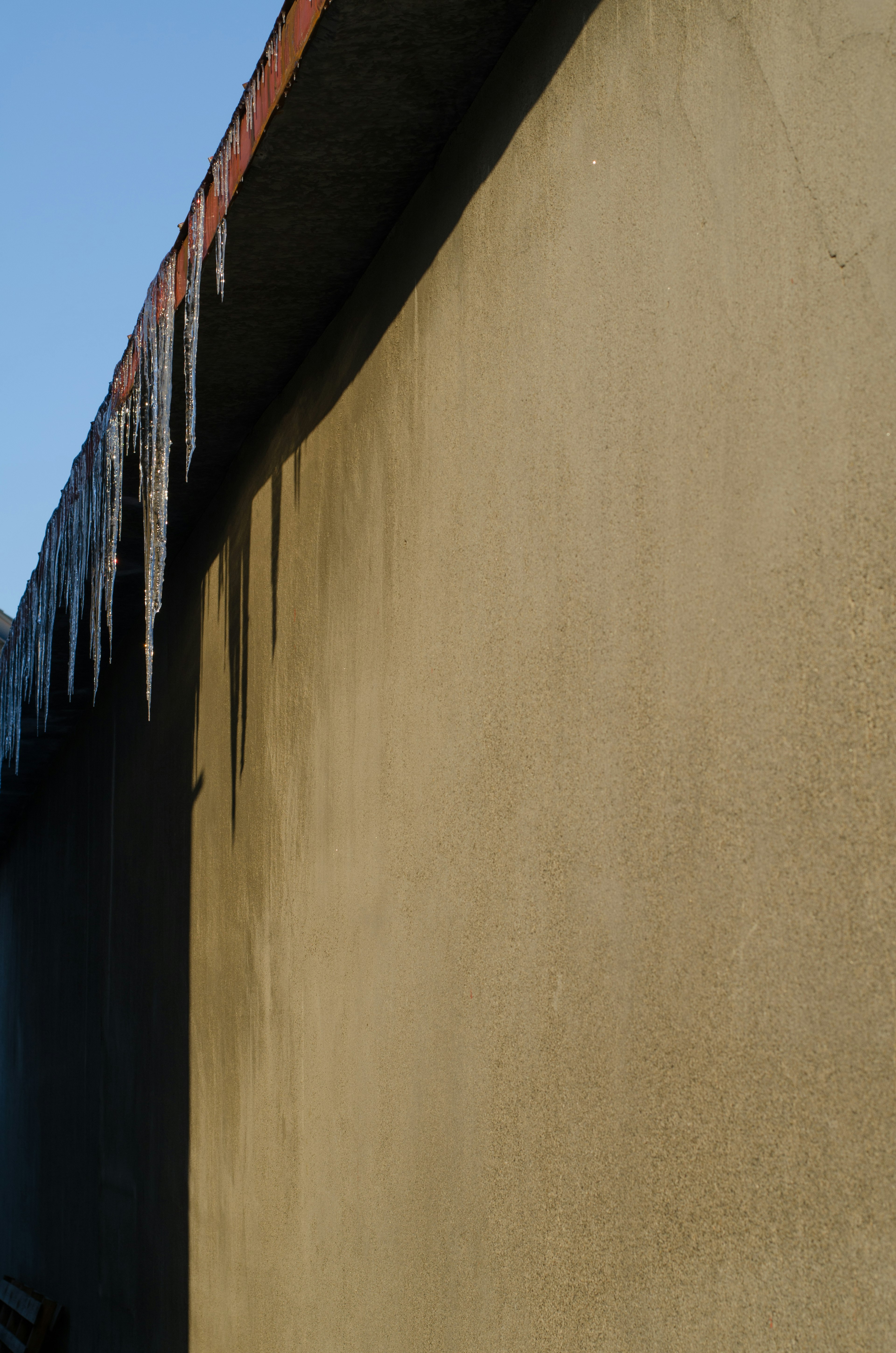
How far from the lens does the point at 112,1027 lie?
5.55 metres

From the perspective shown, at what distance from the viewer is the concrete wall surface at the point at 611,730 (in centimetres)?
127

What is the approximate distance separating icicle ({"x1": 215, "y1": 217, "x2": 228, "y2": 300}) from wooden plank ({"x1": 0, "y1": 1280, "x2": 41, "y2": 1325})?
19.5 ft

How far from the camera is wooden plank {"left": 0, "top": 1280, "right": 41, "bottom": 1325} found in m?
6.63

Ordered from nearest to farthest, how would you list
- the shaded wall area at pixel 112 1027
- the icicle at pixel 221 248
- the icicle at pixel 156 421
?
the icicle at pixel 221 248 < the icicle at pixel 156 421 < the shaded wall area at pixel 112 1027

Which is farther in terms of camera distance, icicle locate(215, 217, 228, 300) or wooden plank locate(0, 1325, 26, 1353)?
wooden plank locate(0, 1325, 26, 1353)

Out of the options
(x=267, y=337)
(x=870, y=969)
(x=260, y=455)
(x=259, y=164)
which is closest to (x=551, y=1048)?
(x=870, y=969)

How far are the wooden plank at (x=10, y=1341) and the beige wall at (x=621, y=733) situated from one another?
453 cm

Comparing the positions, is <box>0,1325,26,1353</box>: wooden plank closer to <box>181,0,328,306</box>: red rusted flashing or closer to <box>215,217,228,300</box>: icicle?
<box>215,217,228,300</box>: icicle

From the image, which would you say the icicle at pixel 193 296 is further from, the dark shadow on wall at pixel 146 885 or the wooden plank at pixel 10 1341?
the wooden plank at pixel 10 1341

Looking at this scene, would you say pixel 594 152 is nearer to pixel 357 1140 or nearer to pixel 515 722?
pixel 515 722

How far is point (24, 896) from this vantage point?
882cm

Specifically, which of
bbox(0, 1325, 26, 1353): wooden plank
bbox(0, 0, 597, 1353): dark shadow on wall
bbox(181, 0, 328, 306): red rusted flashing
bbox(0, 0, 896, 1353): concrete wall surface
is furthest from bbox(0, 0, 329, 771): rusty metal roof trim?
bbox(0, 1325, 26, 1353): wooden plank

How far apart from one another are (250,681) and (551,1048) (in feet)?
7.07

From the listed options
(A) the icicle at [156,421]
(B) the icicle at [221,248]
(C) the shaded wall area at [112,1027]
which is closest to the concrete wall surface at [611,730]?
(B) the icicle at [221,248]
